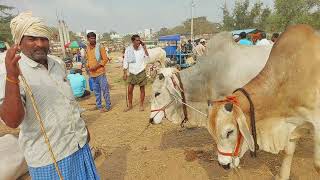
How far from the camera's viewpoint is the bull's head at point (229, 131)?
303cm

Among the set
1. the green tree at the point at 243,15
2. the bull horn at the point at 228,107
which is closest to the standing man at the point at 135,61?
the bull horn at the point at 228,107

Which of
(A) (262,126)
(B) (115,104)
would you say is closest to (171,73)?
(A) (262,126)

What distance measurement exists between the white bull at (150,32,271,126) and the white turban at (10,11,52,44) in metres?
2.99

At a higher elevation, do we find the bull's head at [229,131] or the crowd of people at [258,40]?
the crowd of people at [258,40]

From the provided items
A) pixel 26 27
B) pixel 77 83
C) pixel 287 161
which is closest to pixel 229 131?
pixel 287 161

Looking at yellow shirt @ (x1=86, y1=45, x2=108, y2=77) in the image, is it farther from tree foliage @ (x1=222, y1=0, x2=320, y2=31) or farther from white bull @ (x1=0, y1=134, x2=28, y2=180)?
tree foliage @ (x1=222, y1=0, x2=320, y2=31)

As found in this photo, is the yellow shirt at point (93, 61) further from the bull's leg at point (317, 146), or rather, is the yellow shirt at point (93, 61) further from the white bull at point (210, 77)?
the bull's leg at point (317, 146)

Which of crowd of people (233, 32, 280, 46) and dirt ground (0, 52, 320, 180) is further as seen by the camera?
crowd of people (233, 32, 280, 46)

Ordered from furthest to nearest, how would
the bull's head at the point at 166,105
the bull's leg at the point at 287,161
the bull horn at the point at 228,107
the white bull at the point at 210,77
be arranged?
1. the bull's head at the point at 166,105
2. the white bull at the point at 210,77
3. the bull's leg at the point at 287,161
4. the bull horn at the point at 228,107

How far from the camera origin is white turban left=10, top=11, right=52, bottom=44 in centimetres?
213

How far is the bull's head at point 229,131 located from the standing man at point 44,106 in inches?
51.1

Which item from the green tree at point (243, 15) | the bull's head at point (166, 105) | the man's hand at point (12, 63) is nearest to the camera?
the man's hand at point (12, 63)

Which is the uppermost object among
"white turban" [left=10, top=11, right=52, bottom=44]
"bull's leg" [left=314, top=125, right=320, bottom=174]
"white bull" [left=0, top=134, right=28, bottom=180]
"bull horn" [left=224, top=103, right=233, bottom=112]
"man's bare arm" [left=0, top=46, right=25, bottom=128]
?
"white turban" [left=10, top=11, right=52, bottom=44]

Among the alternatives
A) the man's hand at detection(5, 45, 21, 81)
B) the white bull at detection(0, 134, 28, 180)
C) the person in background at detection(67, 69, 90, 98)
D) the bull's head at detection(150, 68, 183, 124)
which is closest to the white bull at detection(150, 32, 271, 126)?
the bull's head at detection(150, 68, 183, 124)
